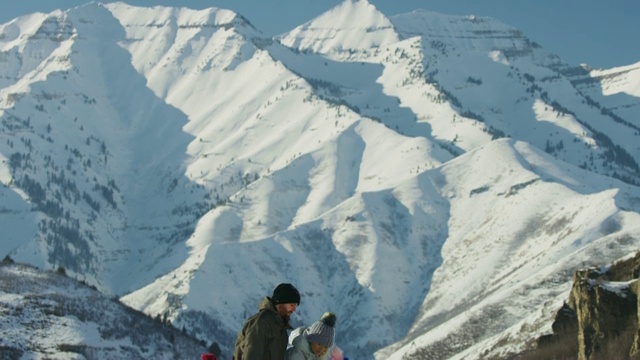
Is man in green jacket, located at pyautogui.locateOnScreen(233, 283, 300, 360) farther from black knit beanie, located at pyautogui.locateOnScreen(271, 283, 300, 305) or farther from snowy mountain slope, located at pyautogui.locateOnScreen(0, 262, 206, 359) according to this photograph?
snowy mountain slope, located at pyautogui.locateOnScreen(0, 262, 206, 359)

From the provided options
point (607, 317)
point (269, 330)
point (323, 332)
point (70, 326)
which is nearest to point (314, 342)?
point (323, 332)

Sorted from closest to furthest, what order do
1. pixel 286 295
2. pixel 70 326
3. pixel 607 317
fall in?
pixel 286 295 < pixel 607 317 < pixel 70 326

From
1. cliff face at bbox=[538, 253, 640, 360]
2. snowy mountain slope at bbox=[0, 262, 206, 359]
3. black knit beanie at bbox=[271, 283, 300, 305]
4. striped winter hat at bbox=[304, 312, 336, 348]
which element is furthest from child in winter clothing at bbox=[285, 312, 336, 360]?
snowy mountain slope at bbox=[0, 262, 206, 359]

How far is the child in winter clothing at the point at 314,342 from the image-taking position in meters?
21.9

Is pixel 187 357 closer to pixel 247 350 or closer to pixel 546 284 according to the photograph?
pixel 546 284

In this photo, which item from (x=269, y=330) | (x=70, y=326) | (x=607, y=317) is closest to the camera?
(x=269, y=330)

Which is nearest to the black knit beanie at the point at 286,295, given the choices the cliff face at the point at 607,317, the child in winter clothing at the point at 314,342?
the child in winter clothing at the point at 314,342

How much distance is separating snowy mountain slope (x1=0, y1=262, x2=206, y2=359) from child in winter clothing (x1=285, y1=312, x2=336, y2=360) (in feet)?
347

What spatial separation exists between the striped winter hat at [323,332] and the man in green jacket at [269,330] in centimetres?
51

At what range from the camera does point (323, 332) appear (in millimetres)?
21984

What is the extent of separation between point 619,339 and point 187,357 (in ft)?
221

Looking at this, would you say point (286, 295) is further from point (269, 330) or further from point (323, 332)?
point (323, 332)

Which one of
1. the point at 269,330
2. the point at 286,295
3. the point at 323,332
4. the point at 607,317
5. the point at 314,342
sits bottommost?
the point at 607,317

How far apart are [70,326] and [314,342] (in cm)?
12048
